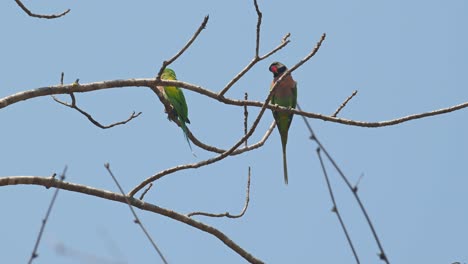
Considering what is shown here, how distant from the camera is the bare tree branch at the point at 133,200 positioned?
441 centimetres

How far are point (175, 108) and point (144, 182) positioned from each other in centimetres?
316

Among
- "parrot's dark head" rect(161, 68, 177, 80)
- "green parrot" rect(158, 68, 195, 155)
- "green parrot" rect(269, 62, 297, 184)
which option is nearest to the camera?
"green parrot" rect(269, 62, 297, 184)

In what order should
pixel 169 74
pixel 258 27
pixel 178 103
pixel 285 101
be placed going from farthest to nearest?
pixel 169 74 < pixel 178 103 < pixel 285 101 < pixel 258 27

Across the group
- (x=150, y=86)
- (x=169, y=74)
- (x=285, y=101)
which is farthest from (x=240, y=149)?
(x=169, y=74)

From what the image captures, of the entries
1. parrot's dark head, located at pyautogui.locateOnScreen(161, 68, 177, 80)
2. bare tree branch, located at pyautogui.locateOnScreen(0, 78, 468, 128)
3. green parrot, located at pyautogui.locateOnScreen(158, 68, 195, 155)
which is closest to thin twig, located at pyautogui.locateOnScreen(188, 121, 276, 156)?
bare tree branch, located at pyautogui.locateOnScreen(0, 78, 468, 128)

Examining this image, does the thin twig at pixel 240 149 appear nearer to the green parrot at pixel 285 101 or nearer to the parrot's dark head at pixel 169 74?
the green parrot at pixel 285 101

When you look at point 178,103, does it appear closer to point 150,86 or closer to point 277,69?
point 277,69

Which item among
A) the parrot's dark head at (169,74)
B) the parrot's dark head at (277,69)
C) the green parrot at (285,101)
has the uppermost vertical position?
the parrot's dark head at (169,74)

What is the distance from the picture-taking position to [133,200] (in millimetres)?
4750

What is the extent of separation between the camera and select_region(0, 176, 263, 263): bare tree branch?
4.41 m

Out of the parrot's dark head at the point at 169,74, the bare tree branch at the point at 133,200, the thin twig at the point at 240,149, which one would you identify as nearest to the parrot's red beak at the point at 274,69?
the parrot's dark head at the point at 169,74

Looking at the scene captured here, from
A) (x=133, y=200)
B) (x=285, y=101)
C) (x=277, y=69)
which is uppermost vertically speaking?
(x=277, y=69)

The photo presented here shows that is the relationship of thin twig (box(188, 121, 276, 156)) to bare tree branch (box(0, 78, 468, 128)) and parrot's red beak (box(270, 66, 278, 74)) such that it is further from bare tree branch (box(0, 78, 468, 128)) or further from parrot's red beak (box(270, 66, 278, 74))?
parrot's red beak (box(270, 66, 278, 74))

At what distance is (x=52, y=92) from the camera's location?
4621mm
